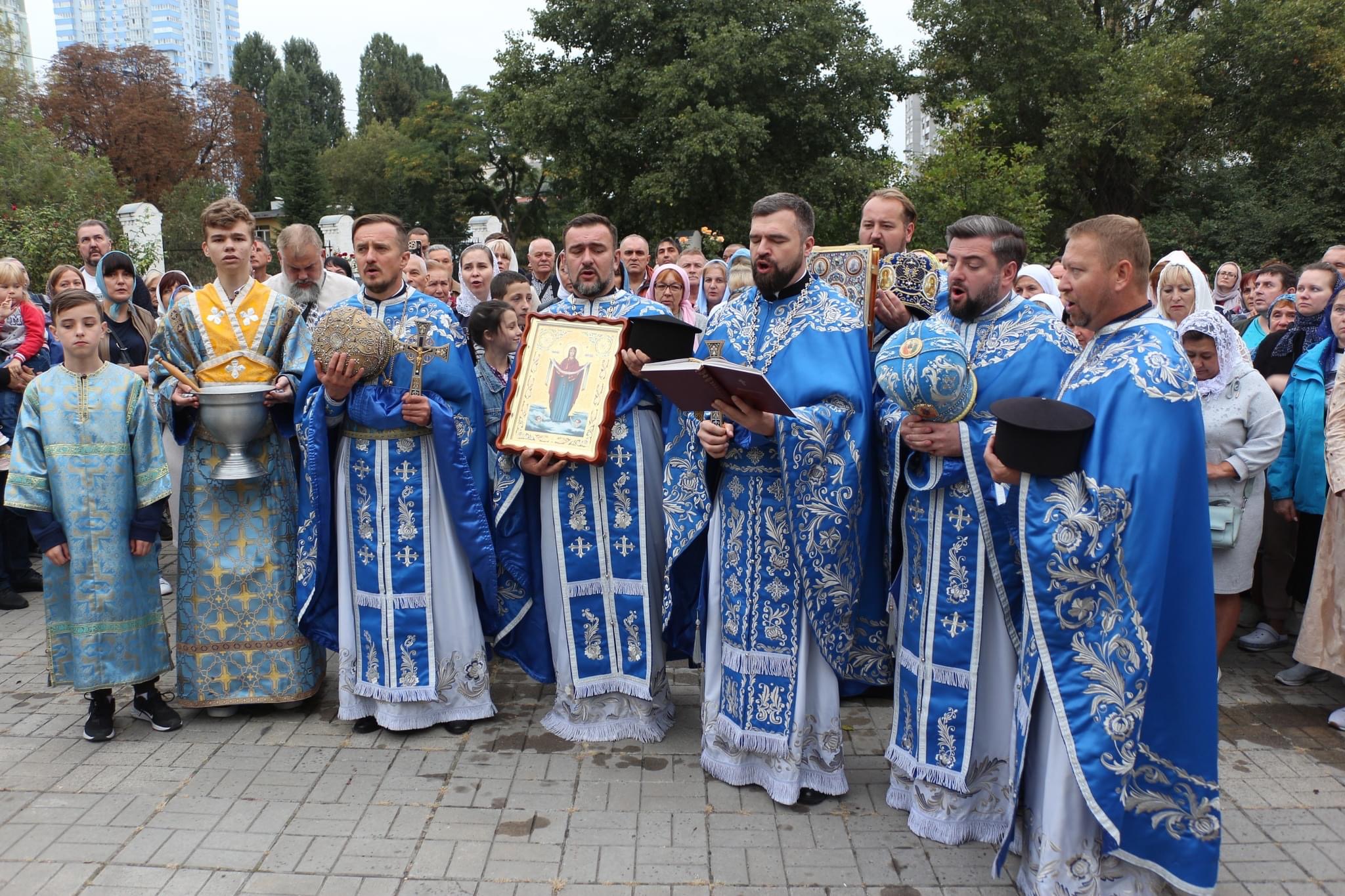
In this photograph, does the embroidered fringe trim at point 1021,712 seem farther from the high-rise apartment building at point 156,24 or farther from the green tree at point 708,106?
the high-rise apartment building at point 156,24

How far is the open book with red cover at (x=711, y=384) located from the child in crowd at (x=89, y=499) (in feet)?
9.01

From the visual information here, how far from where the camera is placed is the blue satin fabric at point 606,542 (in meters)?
4.82

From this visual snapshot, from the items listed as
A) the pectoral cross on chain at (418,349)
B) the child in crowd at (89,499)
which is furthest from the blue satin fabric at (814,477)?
the child in crowd at (89,499)

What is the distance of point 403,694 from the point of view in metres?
4.91

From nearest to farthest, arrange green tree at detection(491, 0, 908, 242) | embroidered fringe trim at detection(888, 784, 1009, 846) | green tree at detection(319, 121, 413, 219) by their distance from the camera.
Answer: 1. embroidered fringe trim at detection(888, 784, 1009, 846)
2. green tree at detection(491, 0, 908, 242)
3. green tree at detection(319, 121, 413, 219)

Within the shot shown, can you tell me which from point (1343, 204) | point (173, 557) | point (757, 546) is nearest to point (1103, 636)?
point (757, 546)

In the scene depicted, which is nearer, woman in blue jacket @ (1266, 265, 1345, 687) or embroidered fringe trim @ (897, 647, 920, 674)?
embroidered fringe trim @ (897, 647, 920, 674)

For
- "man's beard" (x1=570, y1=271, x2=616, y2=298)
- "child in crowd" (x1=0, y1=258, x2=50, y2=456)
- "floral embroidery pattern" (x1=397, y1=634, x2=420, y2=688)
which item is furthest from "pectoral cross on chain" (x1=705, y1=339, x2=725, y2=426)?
"child in crowd" (x1=0, y1=258, x2=50, y2=456)

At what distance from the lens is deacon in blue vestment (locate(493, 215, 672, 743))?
4832 millimetres

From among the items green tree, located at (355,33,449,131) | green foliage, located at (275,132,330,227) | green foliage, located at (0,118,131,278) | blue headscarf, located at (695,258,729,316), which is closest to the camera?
blue headscarf, located at (695,258,729,316)

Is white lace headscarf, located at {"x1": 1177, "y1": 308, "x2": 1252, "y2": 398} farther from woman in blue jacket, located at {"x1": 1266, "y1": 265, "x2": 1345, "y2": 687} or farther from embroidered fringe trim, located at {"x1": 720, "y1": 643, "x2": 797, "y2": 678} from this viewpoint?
embroidered fringe trim, located at {"x1": 720, "y1": 643, "x2": 797, "y2": 678}

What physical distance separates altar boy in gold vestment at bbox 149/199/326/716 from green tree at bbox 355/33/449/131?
241 ft

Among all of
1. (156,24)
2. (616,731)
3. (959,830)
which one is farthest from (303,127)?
(156,24)

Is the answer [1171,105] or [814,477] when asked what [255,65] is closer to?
[1171,105]
